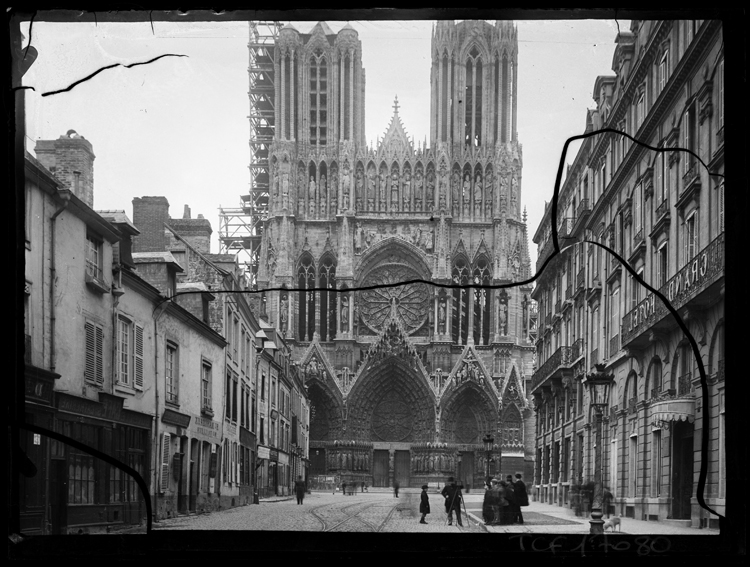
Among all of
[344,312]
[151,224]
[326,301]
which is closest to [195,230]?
[151,224]

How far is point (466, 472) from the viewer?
8.33 metres

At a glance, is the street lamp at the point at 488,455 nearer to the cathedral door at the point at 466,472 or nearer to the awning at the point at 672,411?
the cathedral door at the point at 466,472

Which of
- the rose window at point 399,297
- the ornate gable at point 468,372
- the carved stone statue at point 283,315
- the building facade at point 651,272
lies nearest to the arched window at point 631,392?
the building facade at point 651,272

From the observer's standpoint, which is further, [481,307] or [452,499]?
[481,307]

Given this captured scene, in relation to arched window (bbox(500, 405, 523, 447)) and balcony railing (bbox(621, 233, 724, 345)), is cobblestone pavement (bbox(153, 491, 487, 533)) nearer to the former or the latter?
balcony railing (bbox(621, 233, 724, 345))

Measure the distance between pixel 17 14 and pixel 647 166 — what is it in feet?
14.5

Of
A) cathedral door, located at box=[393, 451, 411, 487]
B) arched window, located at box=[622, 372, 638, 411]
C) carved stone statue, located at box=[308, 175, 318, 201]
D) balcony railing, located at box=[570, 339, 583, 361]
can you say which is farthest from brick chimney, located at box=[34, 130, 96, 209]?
carved stone statue, located at box=[308, 175, 318, 201]

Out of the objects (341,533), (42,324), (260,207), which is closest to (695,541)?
(341,533)

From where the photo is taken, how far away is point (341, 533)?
5020mm

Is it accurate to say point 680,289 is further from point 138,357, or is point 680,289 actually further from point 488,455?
point 138,357

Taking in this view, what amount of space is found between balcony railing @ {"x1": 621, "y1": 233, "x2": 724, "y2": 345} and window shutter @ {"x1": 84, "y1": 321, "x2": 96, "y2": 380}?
364 centimetres

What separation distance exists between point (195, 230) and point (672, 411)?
437 cm

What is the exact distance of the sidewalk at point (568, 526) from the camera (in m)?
4.88

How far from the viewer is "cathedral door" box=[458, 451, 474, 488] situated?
287 inches
